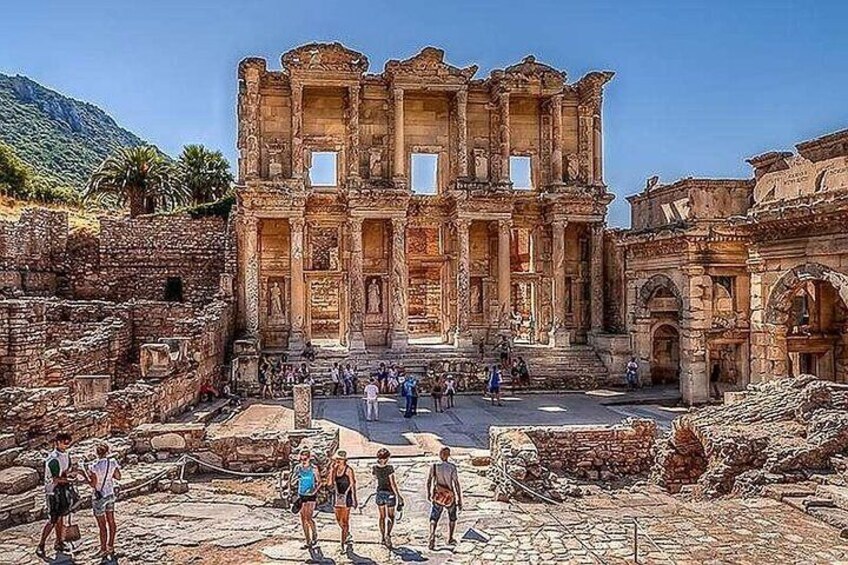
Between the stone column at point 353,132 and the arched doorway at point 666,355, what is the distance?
1295cm

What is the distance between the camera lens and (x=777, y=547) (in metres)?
9.11

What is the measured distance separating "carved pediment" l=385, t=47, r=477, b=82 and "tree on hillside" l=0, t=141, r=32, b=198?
1137 inches

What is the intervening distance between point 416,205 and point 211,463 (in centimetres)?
1875

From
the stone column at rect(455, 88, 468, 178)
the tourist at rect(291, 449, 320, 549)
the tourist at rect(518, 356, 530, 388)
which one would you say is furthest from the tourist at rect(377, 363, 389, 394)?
the tourist at rect(291, 449, 320, 549)

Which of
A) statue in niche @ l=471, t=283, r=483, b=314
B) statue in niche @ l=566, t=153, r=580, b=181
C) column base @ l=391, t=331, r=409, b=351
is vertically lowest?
column base @ l=391, t=331, r=409, b=351

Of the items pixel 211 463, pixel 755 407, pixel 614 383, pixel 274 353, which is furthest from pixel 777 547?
pixel 274 353

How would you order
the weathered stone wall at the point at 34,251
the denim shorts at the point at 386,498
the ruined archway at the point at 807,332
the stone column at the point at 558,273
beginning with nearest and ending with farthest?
the denim shorts at the point at 386,498, the ruined archway at the point at 807,332, the weathered stone wall at the point at 34,251, the stone column at the point at 558,273

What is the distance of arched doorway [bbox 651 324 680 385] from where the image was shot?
90.1 feet

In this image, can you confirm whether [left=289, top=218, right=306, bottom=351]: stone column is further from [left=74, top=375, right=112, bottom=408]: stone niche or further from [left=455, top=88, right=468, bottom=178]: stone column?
[left=74, top=375, right=112, bottom=408]: stone niche

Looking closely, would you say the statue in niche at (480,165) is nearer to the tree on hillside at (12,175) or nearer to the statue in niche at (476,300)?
the statue in niche at (476,300)

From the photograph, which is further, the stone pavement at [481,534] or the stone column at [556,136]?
the stone column at [556,136]

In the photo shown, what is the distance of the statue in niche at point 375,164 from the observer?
29.6 m

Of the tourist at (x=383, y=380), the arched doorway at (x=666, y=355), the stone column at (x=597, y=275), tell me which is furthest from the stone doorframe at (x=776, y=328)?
the tourist at (x=383, y=380)

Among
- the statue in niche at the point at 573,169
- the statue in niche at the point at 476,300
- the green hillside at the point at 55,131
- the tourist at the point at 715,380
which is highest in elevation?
the green hillside at the point at 55,131
